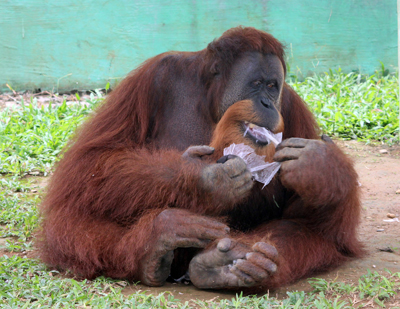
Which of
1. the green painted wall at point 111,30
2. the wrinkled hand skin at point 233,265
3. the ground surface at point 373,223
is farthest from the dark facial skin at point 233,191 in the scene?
the green painted wall at point 111,30

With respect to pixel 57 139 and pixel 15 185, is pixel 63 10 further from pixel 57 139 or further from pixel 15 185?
pixel 15 185

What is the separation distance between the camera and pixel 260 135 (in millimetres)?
2785

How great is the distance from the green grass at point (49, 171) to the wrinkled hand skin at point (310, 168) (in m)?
0.44

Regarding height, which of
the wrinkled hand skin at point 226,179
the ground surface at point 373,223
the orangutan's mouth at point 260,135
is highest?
the orangutan's mouth at point 260,135

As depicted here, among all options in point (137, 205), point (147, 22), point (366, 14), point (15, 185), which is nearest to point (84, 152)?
point (137, 205)

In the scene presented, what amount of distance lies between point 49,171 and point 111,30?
239cm

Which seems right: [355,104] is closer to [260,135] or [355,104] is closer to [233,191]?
[260,135]

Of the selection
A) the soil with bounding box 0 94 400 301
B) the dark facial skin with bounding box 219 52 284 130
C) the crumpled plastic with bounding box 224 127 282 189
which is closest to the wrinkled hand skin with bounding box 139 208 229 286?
the soil with bounding box 0 94 400 301

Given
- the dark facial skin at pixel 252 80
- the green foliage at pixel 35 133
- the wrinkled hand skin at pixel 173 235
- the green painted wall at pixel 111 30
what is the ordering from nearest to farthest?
the wrinkled hand skin at pixel 173 235, the dark facial skin at pixel 252 80, the green foliage at pixel 35 133, the green painted wall at pixel 111 30

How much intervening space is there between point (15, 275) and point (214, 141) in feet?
3.98

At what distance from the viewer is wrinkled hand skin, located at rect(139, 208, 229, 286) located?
2.51 m

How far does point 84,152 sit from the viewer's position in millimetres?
2936

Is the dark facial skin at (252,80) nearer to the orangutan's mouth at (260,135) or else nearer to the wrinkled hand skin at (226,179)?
the orangutan's mouth at (260,135)

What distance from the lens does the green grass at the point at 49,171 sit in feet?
7.76
